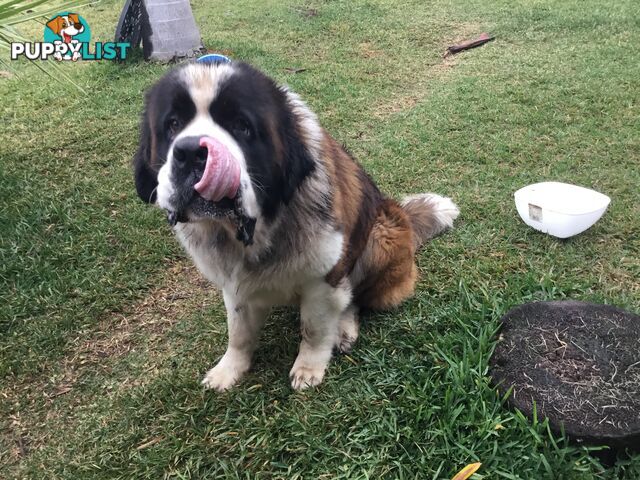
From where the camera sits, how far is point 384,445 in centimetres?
225

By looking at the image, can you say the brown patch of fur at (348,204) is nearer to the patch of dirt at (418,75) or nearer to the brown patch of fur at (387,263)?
the brown patch of fur at (387,263)

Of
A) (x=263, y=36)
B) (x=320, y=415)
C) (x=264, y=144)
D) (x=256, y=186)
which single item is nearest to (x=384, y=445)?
(x=320, y=415)

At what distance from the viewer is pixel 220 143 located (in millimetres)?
1826

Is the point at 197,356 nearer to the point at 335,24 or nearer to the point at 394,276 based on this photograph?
the point at 394,276

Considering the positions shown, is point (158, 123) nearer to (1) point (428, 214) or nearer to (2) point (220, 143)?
(2) point (220, 143)

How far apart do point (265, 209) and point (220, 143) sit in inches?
16.8

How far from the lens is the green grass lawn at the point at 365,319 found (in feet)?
7.52

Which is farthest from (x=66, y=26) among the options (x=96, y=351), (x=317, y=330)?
(x=317, y=330)

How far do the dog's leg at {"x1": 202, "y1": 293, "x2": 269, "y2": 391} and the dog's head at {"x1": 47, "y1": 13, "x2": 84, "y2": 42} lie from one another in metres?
6.31

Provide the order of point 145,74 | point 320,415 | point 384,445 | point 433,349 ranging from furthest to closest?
1. point 145,74
2. point 433,349
3. point 320,415
4. point 384,445

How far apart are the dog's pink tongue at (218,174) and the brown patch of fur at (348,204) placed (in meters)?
0.72

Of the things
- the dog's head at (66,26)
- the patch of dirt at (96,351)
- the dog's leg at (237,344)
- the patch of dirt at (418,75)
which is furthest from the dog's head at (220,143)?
the dog's head at (66,26)

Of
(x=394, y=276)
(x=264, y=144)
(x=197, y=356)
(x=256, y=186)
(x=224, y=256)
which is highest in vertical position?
(x=264, y=144)

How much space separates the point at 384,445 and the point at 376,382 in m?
0.38
